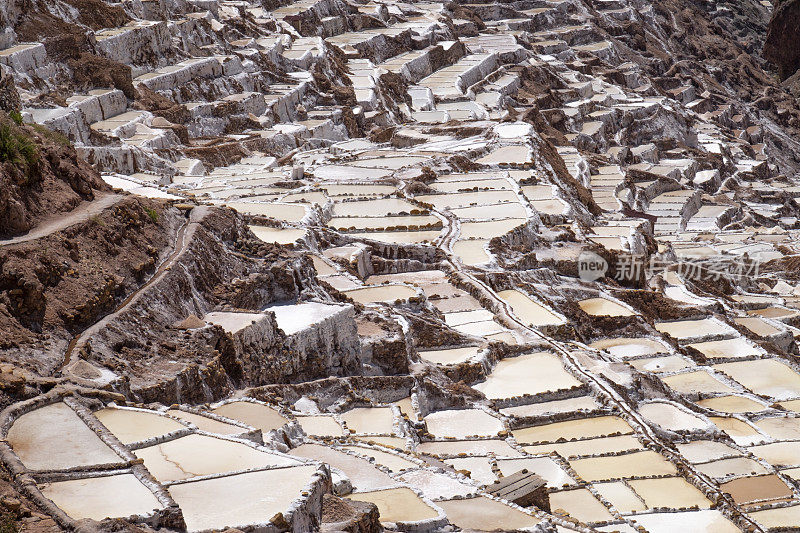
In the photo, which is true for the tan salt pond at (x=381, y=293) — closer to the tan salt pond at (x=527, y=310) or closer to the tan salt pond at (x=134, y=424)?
the tan salt pond at (x=527, y=310)

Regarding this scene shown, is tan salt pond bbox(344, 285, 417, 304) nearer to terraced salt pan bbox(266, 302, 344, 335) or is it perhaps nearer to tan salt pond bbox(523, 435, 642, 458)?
terraced salt pan bbox(266, 302, 344, 335)

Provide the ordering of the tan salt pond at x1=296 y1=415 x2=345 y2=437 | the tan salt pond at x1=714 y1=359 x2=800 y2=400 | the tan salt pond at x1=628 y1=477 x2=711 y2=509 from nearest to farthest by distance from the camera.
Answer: the tan salt pond at x1=296 y1=415 x2=345 y2=437 → the tan salt pond at x1=628 y1=477 x2=711 y2=509 → the tan salt pond at x1=714 y1=359 x2=800 y2=400

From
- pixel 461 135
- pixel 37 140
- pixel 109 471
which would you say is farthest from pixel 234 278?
pixel 461 135

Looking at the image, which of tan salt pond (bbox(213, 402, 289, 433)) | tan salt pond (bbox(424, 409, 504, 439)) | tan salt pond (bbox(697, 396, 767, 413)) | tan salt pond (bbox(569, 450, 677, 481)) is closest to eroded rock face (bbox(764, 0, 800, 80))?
tan salt pond (bbox(697, 396, 767, 413))

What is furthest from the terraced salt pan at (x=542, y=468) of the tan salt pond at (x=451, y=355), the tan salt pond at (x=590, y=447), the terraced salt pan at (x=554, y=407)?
the tan salt pond at (x=451, y=355)

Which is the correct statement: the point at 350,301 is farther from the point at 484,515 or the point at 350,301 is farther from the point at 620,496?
the point at 484,515

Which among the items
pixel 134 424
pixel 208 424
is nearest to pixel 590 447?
pixel 208 424
